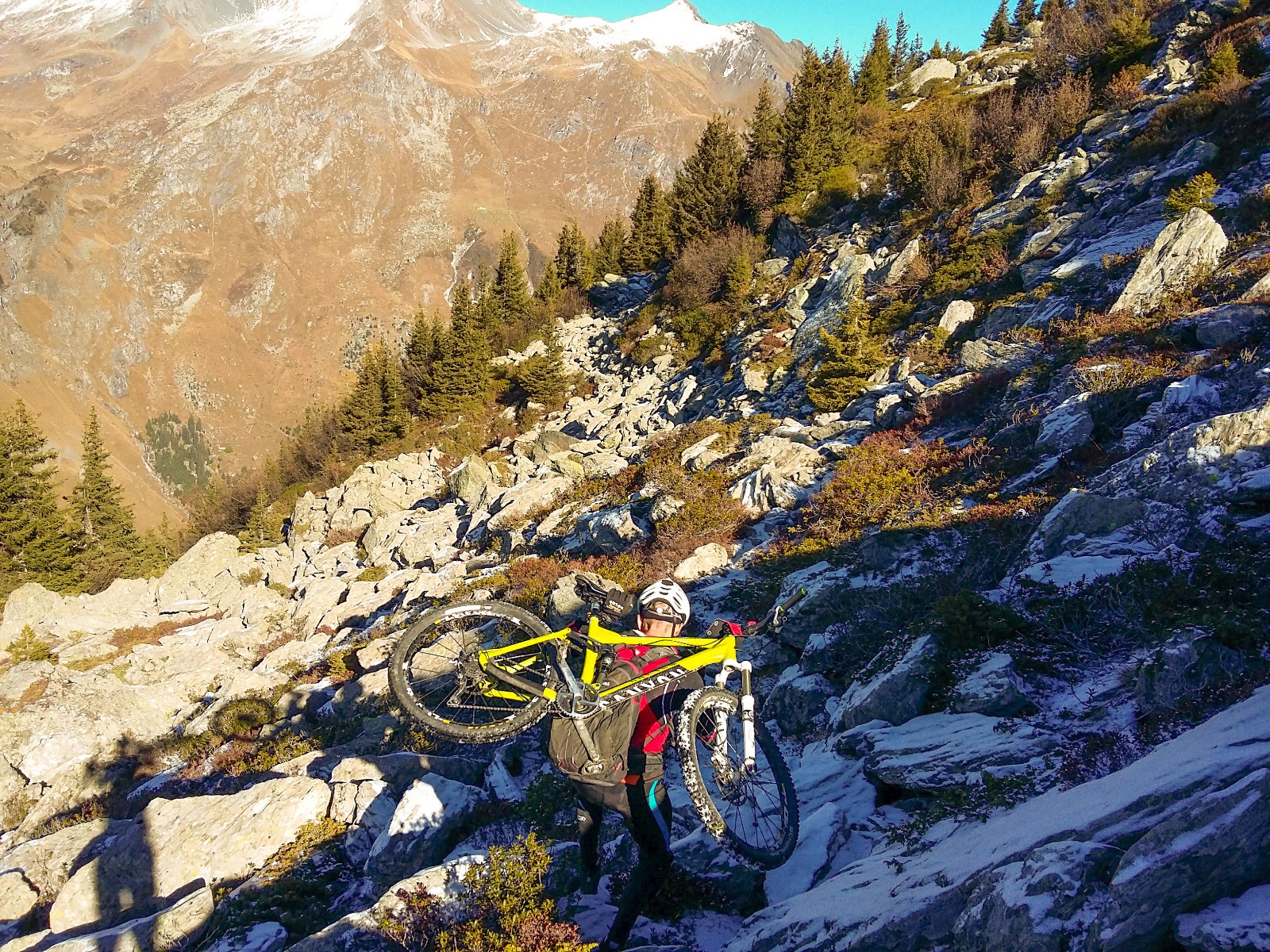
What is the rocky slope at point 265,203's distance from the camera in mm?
140000

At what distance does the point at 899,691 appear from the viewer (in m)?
5.57

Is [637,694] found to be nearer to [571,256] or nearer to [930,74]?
[571,256]

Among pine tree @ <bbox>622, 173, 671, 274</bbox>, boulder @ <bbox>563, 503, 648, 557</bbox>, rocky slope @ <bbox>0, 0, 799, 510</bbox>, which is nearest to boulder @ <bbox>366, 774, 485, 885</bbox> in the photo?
boulder @ <bbox>563, 503, 648, 557</bbox>

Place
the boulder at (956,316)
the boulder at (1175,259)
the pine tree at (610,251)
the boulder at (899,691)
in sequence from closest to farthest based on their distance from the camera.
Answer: the boulder at (899,691) < the boulder at (1175,259) < the boulder at (956,316) < the pine tree at (610,251)

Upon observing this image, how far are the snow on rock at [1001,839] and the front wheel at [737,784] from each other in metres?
0.62

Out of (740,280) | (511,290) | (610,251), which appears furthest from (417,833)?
(610,251)

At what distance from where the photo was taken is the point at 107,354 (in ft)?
459

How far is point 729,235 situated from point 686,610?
28932 mm

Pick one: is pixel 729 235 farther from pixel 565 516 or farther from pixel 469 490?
pixel 565 516

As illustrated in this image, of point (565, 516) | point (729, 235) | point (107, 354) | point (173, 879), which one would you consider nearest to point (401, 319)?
point (107, 354)

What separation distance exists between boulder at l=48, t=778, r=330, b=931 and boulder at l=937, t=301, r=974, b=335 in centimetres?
1671

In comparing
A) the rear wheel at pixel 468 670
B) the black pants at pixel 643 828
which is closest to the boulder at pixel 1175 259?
the rear wheel at pixel 468 670

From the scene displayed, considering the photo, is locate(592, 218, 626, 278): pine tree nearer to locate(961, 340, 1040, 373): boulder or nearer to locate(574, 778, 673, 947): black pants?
locate(961, 340, 1040, 373): boulder

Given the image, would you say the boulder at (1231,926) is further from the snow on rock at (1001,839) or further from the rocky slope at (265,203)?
the rocky slope at (265,203)
